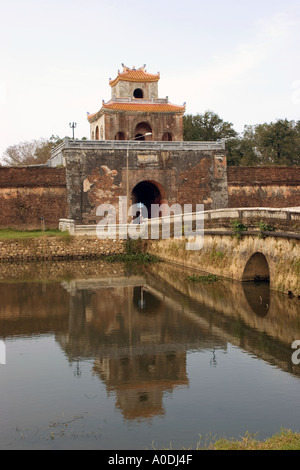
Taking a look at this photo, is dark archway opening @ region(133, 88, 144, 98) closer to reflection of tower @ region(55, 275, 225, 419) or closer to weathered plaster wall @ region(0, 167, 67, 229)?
weathered plaster wall @ region(0, 167, 67, 229)

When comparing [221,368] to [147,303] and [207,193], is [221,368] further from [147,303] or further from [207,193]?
[207,193]

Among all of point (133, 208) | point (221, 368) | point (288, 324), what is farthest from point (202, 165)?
point (221, 368)

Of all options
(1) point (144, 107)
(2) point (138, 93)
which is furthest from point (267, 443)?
(2) point (138, 93)

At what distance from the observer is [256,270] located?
21.9m

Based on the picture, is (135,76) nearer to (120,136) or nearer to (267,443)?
(120,136)

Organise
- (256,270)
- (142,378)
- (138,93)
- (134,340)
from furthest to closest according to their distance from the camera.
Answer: (138,93) → (256,270) → (134,340) → (142,378)

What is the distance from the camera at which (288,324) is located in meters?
15.3

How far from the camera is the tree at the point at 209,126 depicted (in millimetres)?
58094

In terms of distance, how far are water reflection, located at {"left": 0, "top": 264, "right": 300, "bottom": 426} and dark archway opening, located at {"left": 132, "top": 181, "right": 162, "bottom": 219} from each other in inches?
710

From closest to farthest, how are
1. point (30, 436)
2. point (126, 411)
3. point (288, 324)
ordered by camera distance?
point (30, 436), point (126, 411), point (288, 324)

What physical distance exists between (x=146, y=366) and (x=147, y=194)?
3321 centimetres

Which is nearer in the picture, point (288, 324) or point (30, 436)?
point (30, 436)
